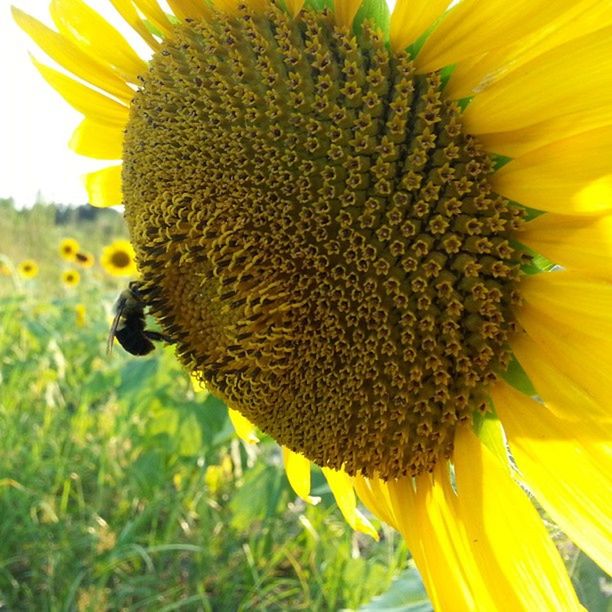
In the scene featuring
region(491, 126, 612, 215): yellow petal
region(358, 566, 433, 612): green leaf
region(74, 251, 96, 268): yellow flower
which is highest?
region(74, 251, 96, 268): yellow flower

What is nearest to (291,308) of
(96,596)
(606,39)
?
(606,39)

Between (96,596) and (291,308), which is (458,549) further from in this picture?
(96,596)

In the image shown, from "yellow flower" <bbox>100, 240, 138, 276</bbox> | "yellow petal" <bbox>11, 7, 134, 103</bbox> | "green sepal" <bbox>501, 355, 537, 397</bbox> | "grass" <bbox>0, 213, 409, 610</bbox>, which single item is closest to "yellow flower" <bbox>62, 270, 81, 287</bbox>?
"yellow flower" <bbox>100, 240, 138, 276</bbox>

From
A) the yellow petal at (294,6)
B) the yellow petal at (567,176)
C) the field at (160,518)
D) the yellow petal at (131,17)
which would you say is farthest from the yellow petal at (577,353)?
the field at (160,518)

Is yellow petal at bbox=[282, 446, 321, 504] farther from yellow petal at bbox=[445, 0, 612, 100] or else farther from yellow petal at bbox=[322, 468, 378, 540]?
yellow petal at bbox=[445, 0, 612, 100]

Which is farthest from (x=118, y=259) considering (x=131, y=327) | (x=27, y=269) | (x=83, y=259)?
(x=131, y=327)
